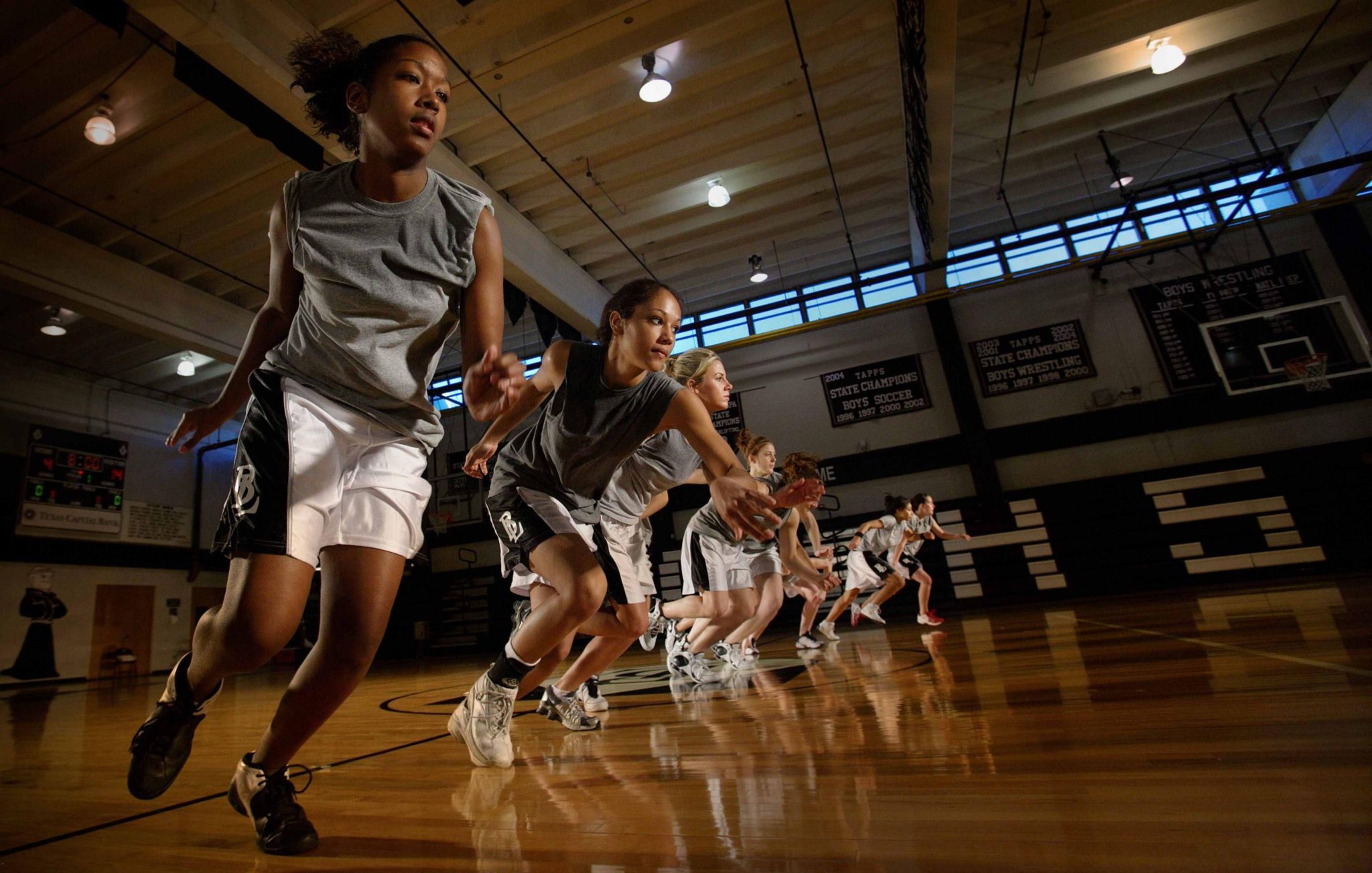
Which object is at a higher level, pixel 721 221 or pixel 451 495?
pixel 721 221

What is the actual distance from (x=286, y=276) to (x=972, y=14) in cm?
717

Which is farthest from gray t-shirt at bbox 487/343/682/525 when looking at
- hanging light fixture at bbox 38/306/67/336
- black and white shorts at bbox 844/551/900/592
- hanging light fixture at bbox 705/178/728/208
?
hanging light fixture at bbox 38/306/67/336

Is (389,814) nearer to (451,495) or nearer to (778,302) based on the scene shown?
(778,302)

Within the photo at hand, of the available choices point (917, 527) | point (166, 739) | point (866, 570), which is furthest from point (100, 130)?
point (917, 527)

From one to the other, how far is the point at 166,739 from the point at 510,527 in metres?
1.07

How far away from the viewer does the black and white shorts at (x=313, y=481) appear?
113cm

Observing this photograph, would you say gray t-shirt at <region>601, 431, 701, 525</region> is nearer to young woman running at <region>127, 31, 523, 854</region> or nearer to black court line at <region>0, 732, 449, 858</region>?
black court line at <region>0, 732, 449, 858</region>

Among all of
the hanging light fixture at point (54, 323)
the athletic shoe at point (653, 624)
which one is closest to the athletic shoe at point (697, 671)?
the athletic shoe at point (653, 624)

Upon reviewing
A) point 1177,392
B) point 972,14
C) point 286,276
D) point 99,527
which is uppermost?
point 972,14

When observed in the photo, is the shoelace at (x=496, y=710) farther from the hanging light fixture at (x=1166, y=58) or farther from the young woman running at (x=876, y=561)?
the hanging light fixture at (x=1166, y=58)

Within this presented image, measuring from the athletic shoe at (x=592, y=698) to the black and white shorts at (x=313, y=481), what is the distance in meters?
1.71

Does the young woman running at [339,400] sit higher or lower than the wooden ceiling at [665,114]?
lower

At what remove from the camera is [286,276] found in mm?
1363

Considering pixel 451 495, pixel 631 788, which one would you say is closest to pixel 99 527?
pixel 451 495
